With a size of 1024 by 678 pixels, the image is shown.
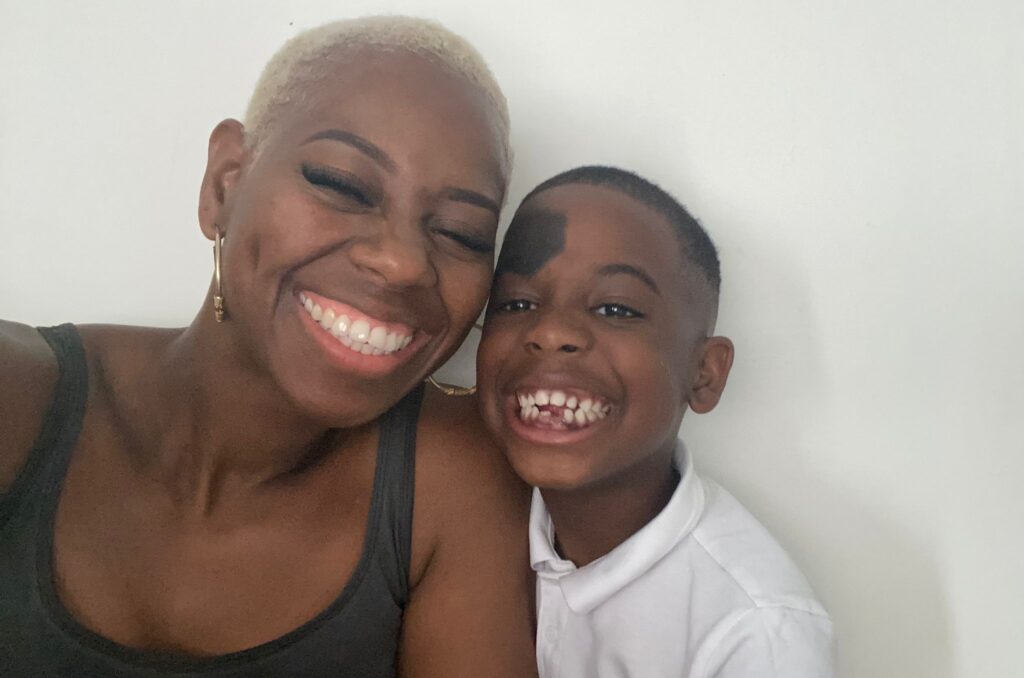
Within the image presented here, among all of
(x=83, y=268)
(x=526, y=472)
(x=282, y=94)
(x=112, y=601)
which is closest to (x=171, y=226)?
(x=83, y=268)

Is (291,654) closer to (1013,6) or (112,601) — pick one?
(112,601)

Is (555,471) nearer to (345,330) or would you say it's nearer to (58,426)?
(345,330)

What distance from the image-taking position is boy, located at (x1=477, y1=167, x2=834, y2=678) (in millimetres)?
828

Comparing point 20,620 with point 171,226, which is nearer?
point 20,620

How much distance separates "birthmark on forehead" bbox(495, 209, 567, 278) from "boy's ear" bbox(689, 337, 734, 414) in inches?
9.3

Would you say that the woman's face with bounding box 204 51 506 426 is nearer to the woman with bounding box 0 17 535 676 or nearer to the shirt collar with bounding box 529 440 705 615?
the woman with bounding box 0 17 535 676

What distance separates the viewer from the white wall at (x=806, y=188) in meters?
1.04

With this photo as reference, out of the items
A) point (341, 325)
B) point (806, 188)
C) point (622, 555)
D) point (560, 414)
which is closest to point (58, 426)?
point (341, 325)

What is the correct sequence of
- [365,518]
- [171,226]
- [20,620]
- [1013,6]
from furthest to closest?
[171,226], [1013,6], [365,518], [20,620]

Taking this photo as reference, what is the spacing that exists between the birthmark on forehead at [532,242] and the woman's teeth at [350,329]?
0.21 metres

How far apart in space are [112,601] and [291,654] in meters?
0.20

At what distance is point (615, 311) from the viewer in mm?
864

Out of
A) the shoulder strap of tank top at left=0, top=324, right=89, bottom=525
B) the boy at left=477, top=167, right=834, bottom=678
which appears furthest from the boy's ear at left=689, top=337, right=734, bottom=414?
the shoulder strap of tank top at left=0, top=324, right=89, bottom=525

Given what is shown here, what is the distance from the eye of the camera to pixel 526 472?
33.0 inches
